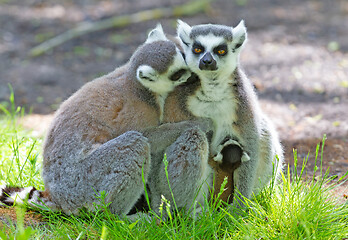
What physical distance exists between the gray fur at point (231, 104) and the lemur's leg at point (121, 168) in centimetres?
73

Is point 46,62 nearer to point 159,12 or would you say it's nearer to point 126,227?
point 159,12

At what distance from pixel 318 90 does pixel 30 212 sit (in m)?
6.36

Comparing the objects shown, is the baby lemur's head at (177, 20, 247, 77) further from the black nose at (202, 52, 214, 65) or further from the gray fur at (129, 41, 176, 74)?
the gray fur at (129, 41, 176, 74)

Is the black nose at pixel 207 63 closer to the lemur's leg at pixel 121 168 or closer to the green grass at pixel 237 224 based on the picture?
the lemur's leg at pixel 121 168

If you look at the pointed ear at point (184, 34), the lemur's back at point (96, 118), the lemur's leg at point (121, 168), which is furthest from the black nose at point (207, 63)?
the lemur's leg at point (121, 168)

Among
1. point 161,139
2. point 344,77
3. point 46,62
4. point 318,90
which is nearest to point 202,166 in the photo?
point 161,139

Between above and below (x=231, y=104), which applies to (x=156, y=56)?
above

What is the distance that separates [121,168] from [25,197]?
1.06 metres

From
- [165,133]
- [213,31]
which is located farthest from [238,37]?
[165,133]

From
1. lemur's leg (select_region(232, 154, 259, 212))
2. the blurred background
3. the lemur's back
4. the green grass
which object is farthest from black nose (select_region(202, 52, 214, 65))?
the blurred background

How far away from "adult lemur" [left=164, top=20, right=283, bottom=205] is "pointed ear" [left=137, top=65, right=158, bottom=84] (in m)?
0.29

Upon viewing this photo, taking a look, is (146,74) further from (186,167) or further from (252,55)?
(252,55)

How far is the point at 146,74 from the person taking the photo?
456 cm

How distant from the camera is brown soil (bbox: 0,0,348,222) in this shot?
7836 millimetres
